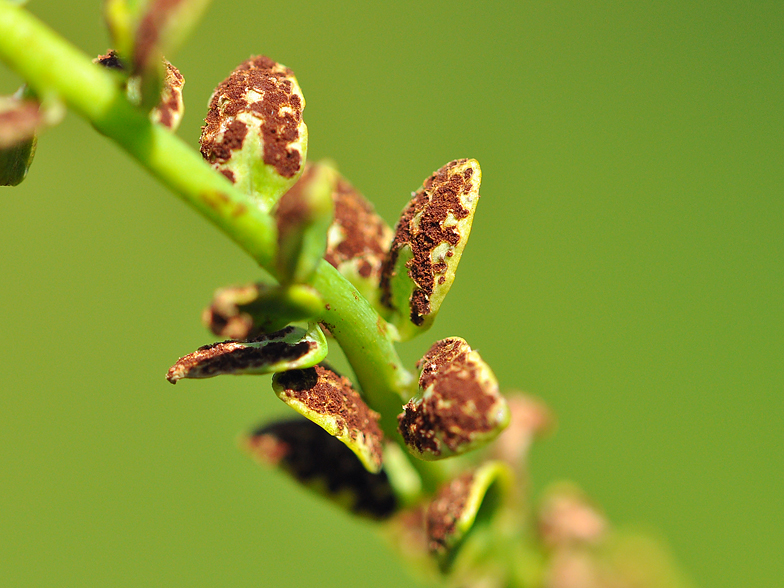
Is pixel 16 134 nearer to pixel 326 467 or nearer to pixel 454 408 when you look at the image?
pixel 454 408

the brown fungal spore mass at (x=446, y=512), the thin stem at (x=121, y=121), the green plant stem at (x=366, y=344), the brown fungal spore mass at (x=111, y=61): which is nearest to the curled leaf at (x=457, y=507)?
the brown fungal spore mass at (x=446, y=512)

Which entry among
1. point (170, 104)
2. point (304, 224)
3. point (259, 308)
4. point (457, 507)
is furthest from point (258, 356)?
point (457, 507)

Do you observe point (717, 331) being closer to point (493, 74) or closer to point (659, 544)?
point (659, 544)

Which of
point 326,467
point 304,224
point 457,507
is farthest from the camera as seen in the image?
point 326,467

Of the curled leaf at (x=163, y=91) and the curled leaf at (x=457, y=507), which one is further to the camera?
the curled leaf at (x=457, y=507)

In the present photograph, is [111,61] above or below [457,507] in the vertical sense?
above

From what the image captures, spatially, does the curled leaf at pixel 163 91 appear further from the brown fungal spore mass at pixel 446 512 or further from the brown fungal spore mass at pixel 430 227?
the brown fungal spore mass at pixel 446 512
